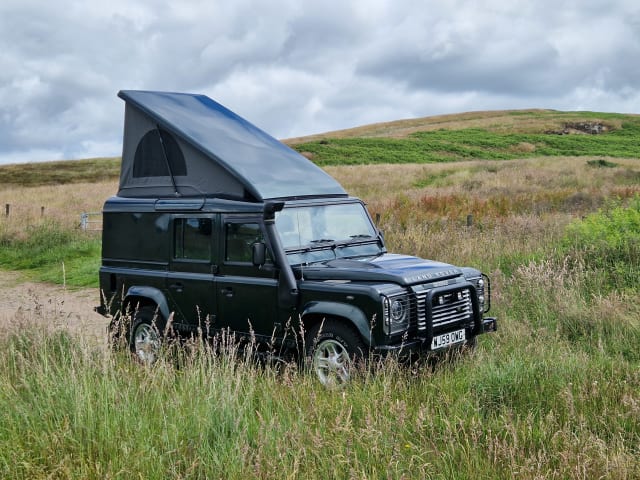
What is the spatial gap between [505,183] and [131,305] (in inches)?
902

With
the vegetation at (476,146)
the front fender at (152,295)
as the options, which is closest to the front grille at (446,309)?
the front fender at (152,295)

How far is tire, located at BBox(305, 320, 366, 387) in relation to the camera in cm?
616

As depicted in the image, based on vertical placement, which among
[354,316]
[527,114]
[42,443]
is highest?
[527,114]

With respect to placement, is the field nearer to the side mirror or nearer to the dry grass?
the side mirror

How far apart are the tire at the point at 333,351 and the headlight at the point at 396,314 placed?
1.00 feet

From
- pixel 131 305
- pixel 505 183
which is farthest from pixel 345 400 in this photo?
pixel 505 183

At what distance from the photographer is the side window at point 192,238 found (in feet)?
25.2

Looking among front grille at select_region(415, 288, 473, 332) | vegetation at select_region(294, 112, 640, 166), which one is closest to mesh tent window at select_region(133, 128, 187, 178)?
front grille at select_region(415, 288, 473, 332)

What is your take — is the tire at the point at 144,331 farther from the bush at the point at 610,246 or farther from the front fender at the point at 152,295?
the bush at the point at 610,246

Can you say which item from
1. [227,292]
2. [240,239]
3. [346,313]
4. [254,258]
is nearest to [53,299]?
[227,292]

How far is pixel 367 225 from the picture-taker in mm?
8133

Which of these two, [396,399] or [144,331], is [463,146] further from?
[396,399]

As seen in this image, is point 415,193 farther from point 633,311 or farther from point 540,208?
point 633,311

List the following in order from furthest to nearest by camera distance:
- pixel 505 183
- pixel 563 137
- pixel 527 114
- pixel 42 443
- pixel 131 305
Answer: pixel 527 114 → pixel 563 137 → pixel 505 183 → pixel 131 305 → pixel 42 443
